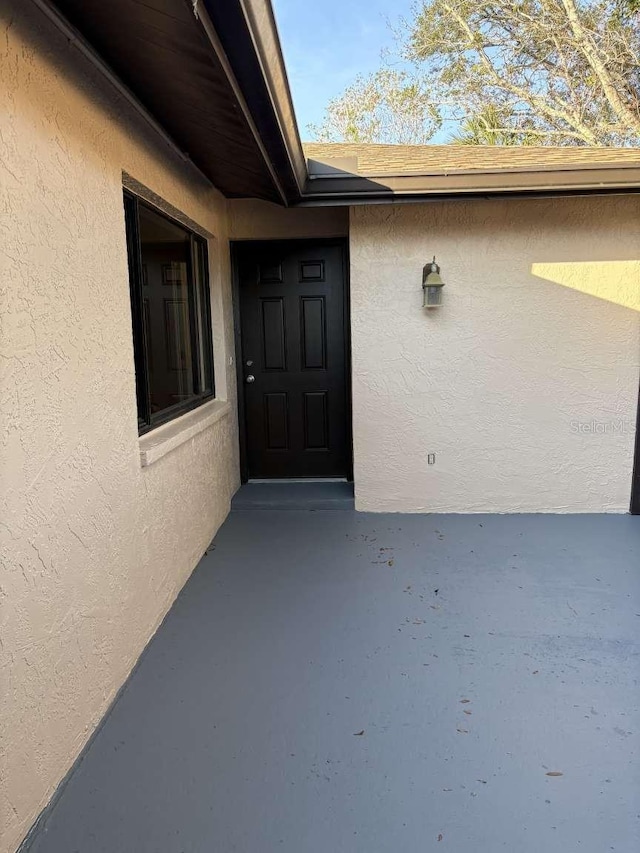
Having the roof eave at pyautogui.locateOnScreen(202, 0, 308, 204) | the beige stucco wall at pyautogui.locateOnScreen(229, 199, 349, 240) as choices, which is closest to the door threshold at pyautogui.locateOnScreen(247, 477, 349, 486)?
the beige stucco wall at pyautogui.locateOnScreen(229, 199, 349, 240)

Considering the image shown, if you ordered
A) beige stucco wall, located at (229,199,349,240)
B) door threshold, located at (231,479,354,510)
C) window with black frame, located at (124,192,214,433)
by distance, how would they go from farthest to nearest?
beige stucco wall, located at (229,199,349,240)
door threshold, located at (231,479,354,510)
window with black frame, located at (124,192,214,433)

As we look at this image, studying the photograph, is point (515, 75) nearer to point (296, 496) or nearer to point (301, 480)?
point (301, 480)

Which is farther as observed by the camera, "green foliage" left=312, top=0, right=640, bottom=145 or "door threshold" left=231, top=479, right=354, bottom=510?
"green foliage" left=312, top=0, right=640, bottom=145

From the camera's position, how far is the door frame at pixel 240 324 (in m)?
5.03

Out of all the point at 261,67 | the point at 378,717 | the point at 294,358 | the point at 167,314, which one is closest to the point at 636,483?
the point at 294,358

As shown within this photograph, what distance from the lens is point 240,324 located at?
5164mm

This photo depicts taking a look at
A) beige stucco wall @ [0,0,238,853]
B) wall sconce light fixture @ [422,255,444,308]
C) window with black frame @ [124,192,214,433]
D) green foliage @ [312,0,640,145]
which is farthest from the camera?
green foliage @ [312,0,640,145]

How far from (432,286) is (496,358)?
2.61 ft

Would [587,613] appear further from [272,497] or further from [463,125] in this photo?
[463,125]

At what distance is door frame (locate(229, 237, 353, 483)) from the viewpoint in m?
5.03

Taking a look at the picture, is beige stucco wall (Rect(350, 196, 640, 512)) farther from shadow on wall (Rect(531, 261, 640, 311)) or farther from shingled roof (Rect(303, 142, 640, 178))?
shingled roof (Rect(303, 142, 640, 178))

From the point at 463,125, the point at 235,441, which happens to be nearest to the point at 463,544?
the point at 235,441

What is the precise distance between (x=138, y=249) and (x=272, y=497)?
2.58m

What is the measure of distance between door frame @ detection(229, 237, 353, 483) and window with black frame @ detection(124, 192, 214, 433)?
1.84ft
